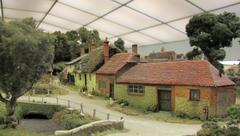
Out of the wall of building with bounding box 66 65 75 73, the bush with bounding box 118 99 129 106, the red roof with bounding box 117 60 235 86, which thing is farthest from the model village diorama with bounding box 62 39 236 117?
the wall of building with bounding box 66 65 75 73

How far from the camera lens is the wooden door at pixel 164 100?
3347 centimetres

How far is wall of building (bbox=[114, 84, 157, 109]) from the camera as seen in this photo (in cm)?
3459

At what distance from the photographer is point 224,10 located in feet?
124

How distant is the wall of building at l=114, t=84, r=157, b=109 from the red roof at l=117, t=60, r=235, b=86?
64 cm

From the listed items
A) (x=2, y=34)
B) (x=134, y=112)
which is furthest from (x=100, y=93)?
(x=2, y=34)

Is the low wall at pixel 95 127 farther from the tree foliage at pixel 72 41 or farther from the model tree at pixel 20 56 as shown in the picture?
the tree foliage at pixel 72 41

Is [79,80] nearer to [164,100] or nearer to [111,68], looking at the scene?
[111,68]

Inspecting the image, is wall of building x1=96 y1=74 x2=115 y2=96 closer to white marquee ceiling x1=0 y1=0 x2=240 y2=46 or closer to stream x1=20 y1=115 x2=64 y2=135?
white marquee ceiling x1=0 y1=0 x2=240 y2=46

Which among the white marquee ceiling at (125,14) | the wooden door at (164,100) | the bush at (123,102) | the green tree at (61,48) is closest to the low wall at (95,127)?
the wooden door at (164,100)

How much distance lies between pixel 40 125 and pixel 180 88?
12310 mm

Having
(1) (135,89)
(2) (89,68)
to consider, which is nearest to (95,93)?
(2) (89,68)

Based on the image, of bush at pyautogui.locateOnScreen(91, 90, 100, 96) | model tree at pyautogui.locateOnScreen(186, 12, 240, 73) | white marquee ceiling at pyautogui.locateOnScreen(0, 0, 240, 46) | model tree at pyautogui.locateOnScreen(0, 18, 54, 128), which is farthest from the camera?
bush at pyautogui.locateOnScreen(91, 90, 100, 96)

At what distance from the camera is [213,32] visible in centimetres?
3803

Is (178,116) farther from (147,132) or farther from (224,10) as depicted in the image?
(224,10)
